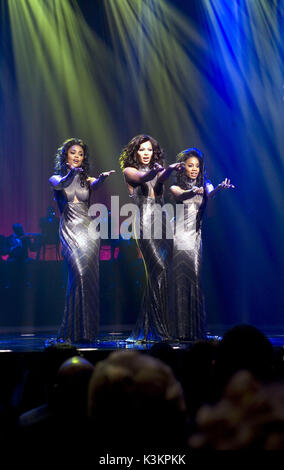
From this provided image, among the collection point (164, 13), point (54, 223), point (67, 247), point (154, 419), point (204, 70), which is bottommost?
point (154, 419)

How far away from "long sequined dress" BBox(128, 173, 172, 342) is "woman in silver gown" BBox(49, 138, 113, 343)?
0.38 meters

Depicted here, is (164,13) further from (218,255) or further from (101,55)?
(218,255)

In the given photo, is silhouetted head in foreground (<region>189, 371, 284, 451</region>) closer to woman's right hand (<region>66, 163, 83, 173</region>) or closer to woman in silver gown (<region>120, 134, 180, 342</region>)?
woman in silver gown (<region>120, 134, 180, 342</region>)

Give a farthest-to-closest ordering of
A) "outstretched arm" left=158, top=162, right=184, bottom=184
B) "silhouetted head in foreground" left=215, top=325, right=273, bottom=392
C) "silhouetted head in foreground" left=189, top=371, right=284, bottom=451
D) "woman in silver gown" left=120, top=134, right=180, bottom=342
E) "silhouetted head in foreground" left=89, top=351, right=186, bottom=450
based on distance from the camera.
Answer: "woman in silver gown" left=120, top=134, right=180, bottom=342 → "outstretched arm" left=158, top=162, right=184, bottom=184 → "silhouetted head in foreground" left=215, top=325, right=273, bottom=392 → "silhouetted head in foreground" left=89, top=351, right=186, bottom=450 → "silhouetted head in foreground" left=189, top=371, right=284, bottom=451

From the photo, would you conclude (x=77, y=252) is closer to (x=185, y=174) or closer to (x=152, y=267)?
(x=152, y=267)

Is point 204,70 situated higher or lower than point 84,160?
higher

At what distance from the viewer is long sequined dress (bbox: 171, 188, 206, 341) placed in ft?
15.9

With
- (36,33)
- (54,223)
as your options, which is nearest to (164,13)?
(36,33)

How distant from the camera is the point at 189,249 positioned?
4.95 metres

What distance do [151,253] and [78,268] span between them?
0.65 metres

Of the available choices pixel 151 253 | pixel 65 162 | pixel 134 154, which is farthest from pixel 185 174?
pixel 65 162

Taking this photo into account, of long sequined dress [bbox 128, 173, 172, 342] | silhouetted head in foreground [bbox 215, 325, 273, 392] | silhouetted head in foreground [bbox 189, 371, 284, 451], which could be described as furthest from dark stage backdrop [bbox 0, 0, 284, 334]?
silhouetted head in foreground [bbox 189, 371, 284, 451]
